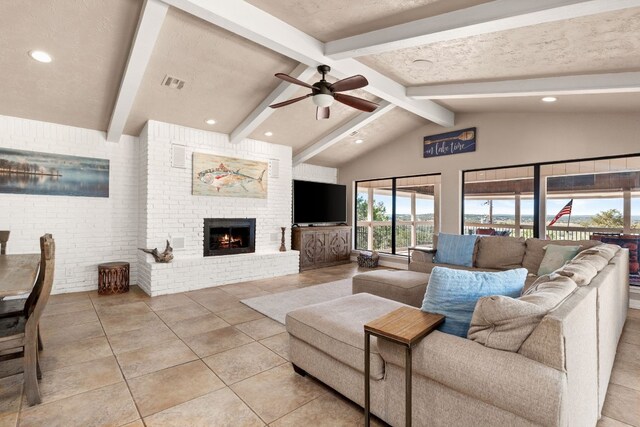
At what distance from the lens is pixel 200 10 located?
2699 mm

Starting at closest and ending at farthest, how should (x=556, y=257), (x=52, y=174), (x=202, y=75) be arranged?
(x=556, y=257), (x=202, y=75), (x=52, y=174)

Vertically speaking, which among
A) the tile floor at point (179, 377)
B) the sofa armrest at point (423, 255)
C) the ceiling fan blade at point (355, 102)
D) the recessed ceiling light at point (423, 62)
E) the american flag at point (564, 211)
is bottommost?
the tile floor at point (179, 377)

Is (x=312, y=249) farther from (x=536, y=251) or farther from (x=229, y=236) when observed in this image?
(x=536, y=251)

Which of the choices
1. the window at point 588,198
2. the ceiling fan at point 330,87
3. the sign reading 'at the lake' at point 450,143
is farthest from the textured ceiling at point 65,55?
the window at point 588,198

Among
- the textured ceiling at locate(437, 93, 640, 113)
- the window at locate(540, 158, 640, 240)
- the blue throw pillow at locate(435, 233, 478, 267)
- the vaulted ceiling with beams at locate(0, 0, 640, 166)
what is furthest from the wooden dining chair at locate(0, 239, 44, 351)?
the window at locate(540, 158, 640, 240)

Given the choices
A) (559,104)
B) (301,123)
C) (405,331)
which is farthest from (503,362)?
(301,123)

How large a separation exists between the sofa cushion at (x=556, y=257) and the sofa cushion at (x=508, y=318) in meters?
2.58

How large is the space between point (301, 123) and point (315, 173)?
2.34 metres

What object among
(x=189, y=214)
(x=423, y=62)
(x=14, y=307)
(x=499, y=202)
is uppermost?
(x=423, y=62)

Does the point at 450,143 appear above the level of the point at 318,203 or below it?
above

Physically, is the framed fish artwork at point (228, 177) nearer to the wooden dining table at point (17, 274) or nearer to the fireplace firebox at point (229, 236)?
the fireplace firebox at point (229, 236)

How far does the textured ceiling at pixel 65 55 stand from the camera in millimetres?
2756

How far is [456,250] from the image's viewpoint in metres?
4.66

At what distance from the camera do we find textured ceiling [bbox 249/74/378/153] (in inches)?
201
